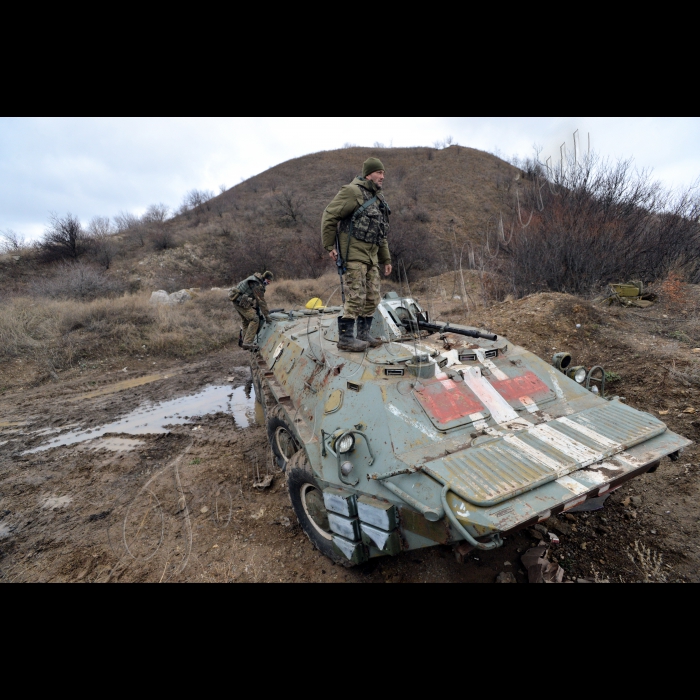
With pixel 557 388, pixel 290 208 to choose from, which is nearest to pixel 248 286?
pixel 557 388

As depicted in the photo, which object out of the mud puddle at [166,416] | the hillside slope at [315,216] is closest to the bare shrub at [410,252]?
the hillside slope at [315,216]

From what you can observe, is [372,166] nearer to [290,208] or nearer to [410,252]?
[410,252]

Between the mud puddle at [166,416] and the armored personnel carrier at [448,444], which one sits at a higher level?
the armored personnel carrier at [448,444]

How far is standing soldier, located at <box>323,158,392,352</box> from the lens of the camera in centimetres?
414

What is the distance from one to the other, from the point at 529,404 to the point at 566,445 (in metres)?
0.60

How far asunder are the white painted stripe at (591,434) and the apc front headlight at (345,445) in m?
1.83

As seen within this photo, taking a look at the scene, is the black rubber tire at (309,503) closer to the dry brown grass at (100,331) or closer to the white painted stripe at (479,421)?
the white painted stripe at (479,421)

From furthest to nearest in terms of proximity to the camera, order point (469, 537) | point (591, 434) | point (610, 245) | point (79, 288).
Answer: point (79, 288) < point (610, 245) < point (591, 434) < point (469, 537)

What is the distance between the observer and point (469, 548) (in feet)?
8.13

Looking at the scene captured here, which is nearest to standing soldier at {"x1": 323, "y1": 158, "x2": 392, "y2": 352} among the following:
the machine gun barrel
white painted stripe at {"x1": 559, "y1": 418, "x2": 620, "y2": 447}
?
the machine gun barrel

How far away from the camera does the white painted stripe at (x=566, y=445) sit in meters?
2.84

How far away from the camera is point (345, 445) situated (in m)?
2.98

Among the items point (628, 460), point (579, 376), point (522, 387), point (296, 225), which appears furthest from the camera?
point (296, 225)
